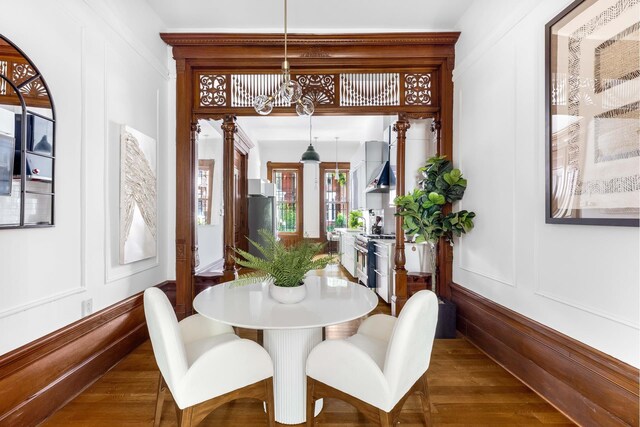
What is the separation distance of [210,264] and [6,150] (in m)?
3.23

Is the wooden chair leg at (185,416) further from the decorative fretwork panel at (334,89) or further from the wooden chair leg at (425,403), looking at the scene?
the decorative fretwork panel at (334,89)

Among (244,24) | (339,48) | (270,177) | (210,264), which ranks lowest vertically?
(210,264)

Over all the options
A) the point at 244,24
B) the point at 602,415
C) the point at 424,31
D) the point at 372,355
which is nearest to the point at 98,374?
the point at 372,355

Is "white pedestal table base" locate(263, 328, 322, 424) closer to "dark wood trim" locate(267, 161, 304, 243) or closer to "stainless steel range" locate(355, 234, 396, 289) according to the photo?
"stainless steel range" locate(355, 234, 396, 289)

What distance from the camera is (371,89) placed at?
11.5 feet

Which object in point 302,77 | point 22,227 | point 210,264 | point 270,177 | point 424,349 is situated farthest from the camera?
point 270,177

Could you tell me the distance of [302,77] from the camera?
11.5 feet

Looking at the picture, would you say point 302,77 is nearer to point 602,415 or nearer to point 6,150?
point 6,150

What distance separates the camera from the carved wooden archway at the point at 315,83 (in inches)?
→ 132

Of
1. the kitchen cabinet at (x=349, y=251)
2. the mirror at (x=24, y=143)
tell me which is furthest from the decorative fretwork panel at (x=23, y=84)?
the kitchen cabinet at (x=349, y=251)

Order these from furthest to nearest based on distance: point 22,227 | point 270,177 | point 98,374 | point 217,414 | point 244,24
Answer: point 270,177, point 244,24, point 98,374, point 217,414, point 22,227

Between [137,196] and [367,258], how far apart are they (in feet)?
9.94

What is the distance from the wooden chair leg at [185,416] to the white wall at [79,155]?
105 centimetres

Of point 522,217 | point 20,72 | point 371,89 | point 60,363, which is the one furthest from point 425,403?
point 371,89
